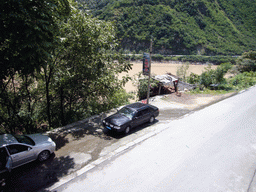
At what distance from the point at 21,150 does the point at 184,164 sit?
596cm

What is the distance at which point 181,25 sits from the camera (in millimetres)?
94375

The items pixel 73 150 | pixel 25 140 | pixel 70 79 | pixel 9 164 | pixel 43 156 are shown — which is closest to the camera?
pixel 9 164

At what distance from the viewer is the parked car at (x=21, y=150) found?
5285 millimetres

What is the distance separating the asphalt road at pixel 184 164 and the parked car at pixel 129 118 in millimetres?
1216

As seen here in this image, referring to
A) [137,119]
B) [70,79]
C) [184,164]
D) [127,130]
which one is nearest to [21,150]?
[70,79]

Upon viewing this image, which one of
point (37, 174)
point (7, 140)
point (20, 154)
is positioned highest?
point (7, 140)

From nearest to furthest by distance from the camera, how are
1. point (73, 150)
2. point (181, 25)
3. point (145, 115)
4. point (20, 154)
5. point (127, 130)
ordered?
point (20, 154) → point (73, 150) → point (127, 130) → point (145, 115) → point (181, 25)

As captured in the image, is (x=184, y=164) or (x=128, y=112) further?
(x=128, y=112)

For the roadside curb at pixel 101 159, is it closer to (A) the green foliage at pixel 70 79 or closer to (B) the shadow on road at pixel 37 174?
(B) the shadow on road at pixel 37 174

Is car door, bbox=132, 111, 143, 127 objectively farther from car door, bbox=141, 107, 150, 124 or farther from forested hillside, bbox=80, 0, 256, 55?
forested hillside, bbox=80, 0, 256, 55

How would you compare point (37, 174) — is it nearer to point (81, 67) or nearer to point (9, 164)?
point (9, 164)

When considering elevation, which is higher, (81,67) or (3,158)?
(81,67)

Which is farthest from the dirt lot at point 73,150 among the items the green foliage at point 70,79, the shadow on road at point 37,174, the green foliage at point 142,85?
the green foliage at point 142,85

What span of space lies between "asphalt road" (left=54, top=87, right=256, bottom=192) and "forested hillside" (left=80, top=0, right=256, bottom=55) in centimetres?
8261
